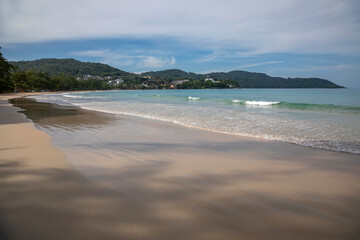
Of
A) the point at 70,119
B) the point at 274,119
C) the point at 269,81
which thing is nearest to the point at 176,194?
the point at 70,119

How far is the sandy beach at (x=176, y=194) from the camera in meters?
2.20

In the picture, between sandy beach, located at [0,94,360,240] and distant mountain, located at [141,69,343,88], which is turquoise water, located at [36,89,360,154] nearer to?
sandy beach, located at [0,94,360,240]

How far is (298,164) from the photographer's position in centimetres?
440

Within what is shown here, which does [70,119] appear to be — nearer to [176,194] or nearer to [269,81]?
[176,194]

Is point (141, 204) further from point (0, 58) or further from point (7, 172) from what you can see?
point (0, 58)

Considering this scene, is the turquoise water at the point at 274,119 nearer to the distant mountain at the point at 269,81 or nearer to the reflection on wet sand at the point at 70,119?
the reflection on wet sand at the point at 70,119

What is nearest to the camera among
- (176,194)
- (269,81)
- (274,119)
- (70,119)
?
(176,194)

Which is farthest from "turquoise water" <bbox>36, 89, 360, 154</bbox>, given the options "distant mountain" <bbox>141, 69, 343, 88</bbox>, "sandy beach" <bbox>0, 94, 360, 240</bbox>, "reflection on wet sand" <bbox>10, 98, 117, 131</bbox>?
"distant mountain" <bbox>141, 69, 343, 88</bbox>

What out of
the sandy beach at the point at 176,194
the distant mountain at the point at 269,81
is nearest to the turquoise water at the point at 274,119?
the sandy beach at the point at 176,194

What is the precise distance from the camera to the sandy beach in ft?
7.21

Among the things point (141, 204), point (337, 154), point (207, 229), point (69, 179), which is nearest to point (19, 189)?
point (69, 179)

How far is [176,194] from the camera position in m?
2.98

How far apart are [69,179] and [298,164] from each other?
4.17 meters

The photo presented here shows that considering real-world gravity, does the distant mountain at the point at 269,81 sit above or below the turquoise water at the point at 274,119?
above
